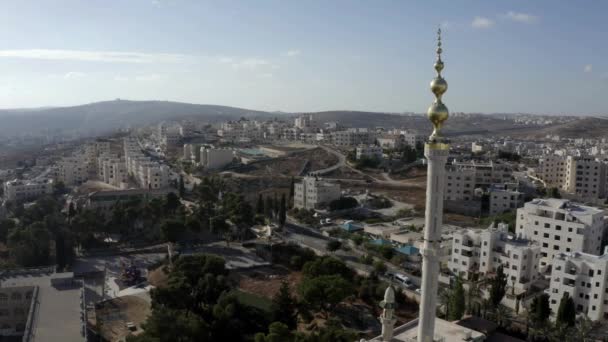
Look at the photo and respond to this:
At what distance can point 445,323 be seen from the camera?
54.3 ft

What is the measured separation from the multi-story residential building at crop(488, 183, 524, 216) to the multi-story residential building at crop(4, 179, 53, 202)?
43.4m

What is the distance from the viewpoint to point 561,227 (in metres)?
27.3

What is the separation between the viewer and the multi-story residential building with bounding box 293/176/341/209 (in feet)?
143

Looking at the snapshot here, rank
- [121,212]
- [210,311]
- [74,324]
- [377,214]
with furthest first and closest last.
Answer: [377,214] < [121,212] < [210,311] < [74,324]

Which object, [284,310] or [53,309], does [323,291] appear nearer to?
[284,310]

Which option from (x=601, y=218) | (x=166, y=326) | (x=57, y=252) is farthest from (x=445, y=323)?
(x=57, y=252)

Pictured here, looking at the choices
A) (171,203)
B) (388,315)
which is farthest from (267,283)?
(388,315)

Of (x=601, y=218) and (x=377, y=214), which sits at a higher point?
(x=601, y=218)

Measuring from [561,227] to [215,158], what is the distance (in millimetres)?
44265

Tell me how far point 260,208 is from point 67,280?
19208 mm

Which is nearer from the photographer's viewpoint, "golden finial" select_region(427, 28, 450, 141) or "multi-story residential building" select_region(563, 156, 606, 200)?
"golden finial" select_region(427, 28, 450, 141)

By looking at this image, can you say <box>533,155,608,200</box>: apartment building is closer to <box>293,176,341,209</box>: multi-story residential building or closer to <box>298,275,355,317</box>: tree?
<box>293,176,341,209</box>: multi-story residential building

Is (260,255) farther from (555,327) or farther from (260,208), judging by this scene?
(555,327)

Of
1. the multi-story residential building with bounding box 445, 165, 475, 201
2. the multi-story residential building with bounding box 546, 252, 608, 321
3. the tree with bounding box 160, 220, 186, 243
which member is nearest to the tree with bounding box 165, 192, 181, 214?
the tree with bounding box 160, 220, 186, 243
